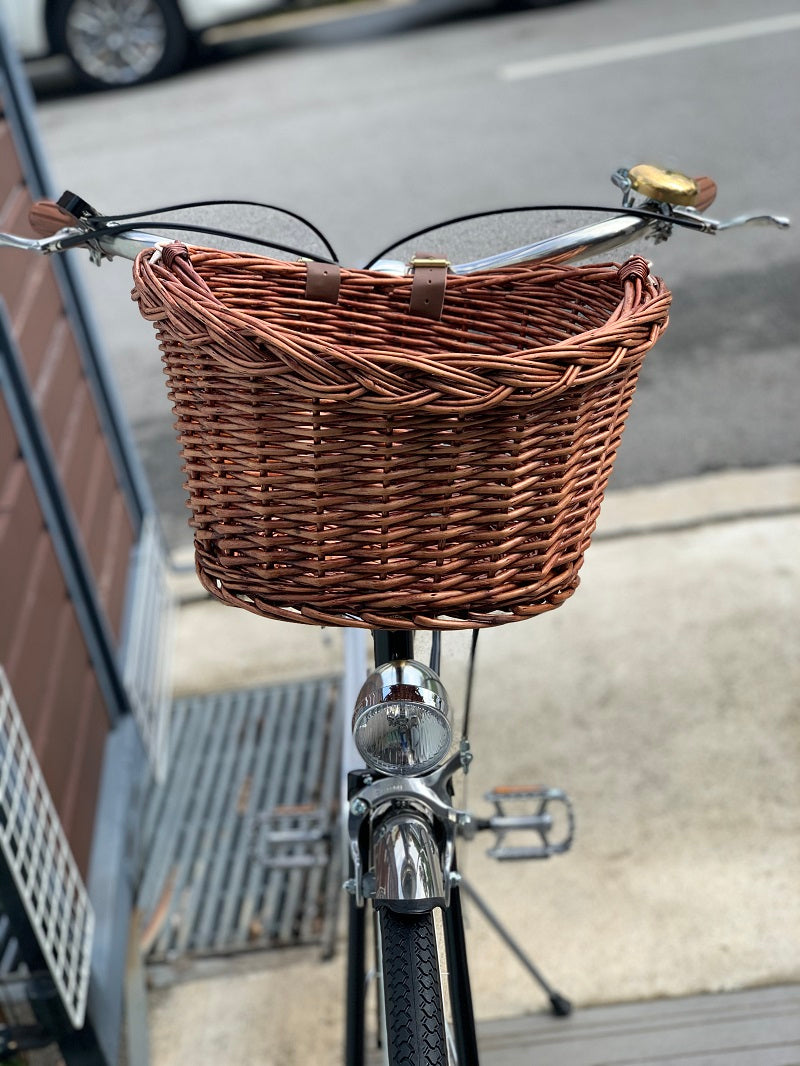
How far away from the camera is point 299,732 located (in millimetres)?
2846

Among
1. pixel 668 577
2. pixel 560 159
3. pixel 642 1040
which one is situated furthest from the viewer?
pixel 560 159

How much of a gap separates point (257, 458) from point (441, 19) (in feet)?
27.1

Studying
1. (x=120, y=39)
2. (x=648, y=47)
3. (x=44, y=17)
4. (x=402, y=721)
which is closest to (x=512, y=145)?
(x=648, y=47)

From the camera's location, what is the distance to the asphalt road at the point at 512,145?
157 inches

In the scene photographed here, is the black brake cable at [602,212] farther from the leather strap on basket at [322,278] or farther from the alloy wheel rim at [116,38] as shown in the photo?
the alloy wheel rim at [116,38]

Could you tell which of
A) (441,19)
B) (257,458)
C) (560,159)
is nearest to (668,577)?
(257,458)

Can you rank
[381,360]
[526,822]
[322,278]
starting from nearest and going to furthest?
[381,360] < [322,278] < [526,822]

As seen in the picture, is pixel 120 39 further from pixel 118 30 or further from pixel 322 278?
pixel 322 278

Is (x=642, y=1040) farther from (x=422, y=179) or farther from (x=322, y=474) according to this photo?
(x=422, y=179)

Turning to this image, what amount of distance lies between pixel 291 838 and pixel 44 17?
735 centimetres

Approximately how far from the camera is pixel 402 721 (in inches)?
50.9

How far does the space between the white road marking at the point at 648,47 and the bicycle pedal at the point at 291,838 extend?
581 cm

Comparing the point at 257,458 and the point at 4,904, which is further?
the point at 4,904

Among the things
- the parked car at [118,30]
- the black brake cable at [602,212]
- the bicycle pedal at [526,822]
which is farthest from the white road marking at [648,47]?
the black brake cable at [602,212]
